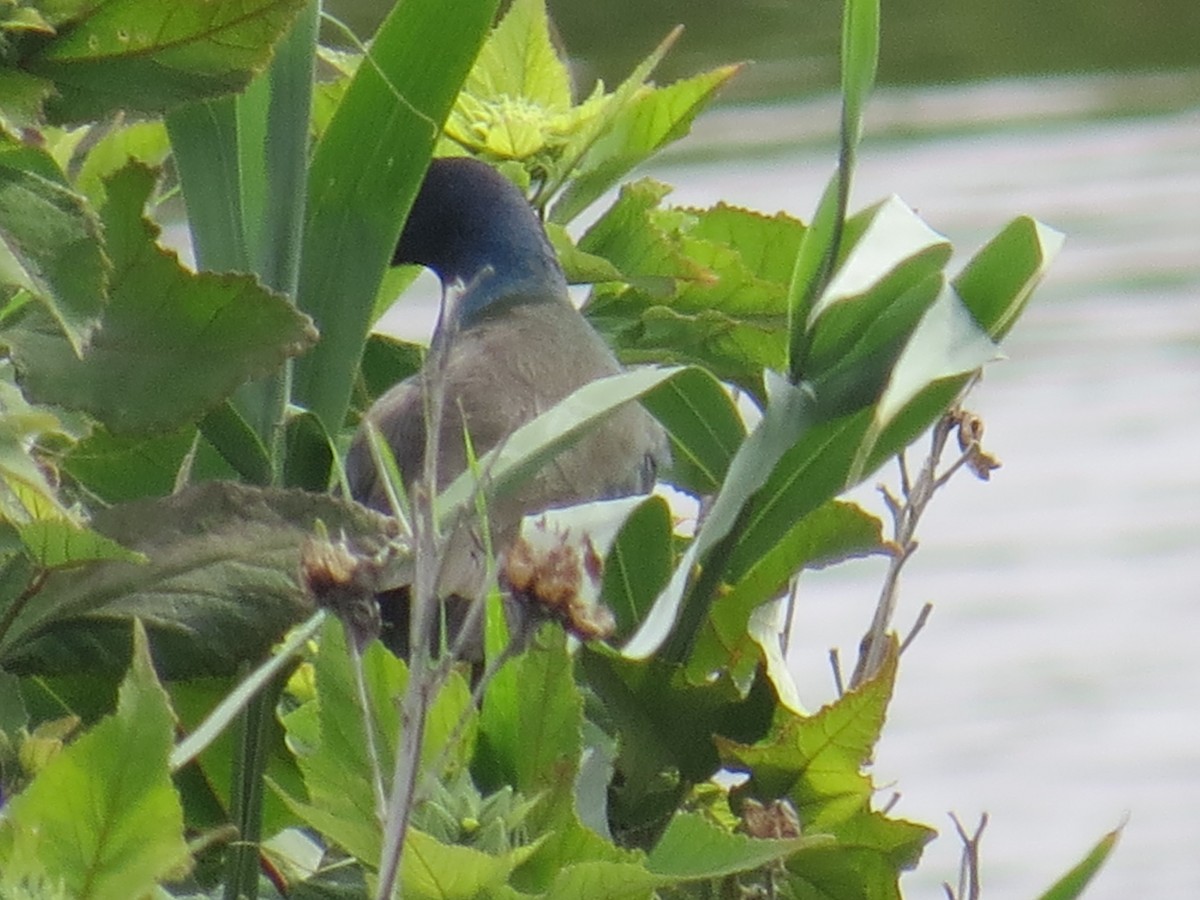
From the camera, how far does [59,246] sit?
0.63m

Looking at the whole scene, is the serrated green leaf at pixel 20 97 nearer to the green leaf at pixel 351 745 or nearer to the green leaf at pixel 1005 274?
the green leaf at pixel 351 745

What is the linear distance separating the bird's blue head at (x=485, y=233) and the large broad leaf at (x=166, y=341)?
1.08m

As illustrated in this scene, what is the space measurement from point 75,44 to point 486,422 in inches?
29.8

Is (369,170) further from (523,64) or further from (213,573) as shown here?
(523,64)

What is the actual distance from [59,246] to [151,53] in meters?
0.08

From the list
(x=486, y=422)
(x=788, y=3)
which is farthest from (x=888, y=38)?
(x=486, y=422)

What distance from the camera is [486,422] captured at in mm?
1421

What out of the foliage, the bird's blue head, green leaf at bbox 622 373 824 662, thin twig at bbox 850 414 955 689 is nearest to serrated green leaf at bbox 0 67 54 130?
the foliage

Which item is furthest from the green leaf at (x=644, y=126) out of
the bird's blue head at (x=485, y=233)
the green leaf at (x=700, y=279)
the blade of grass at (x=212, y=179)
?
the bird's blue head at (x=485, y=233)

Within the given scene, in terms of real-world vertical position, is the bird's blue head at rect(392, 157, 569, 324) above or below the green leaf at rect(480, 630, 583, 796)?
above

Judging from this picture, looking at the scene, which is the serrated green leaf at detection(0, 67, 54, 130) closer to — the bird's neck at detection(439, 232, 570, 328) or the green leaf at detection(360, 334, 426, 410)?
the green leaf at detection(360, 334, 426, 410)

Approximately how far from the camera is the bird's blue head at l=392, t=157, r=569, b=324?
1.84 metres

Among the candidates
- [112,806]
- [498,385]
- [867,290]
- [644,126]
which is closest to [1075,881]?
[867,290]

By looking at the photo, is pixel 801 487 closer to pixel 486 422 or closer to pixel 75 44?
pixel 75 44
